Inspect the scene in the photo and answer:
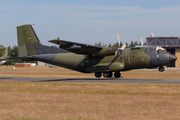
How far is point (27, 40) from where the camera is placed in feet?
123

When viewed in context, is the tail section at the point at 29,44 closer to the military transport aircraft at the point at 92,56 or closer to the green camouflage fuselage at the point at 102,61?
the military transport aircraft at the point at 92,56

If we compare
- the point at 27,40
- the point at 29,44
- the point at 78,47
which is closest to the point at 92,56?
the point at 78,47

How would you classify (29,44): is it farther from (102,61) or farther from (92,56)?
(102,61)

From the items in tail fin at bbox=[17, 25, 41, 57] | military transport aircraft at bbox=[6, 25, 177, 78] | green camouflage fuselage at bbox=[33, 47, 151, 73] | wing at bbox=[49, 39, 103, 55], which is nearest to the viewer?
wing at bbox=[49, 39, 103, 55]

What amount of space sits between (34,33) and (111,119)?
2968 cm

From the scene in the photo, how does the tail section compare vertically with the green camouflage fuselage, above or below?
above

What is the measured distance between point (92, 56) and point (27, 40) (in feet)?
36.6

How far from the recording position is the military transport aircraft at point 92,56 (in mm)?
31969

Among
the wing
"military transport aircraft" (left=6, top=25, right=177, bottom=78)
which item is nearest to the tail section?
"military transport aircraft" (left=6, top=25, right=177, bottom=78)

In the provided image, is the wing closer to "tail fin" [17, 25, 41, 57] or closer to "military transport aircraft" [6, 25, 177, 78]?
"military transport aircraft" [6, 25, 177, 78]

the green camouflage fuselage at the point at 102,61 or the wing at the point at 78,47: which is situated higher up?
the wing at the point at 78,47

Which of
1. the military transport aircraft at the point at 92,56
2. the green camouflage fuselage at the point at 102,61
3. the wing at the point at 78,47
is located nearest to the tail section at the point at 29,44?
the military transport aircraft at the point at 92,56

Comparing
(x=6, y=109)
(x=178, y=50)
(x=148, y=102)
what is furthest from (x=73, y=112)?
(x=178, y=50)

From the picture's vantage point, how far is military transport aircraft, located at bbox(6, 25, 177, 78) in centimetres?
3197
